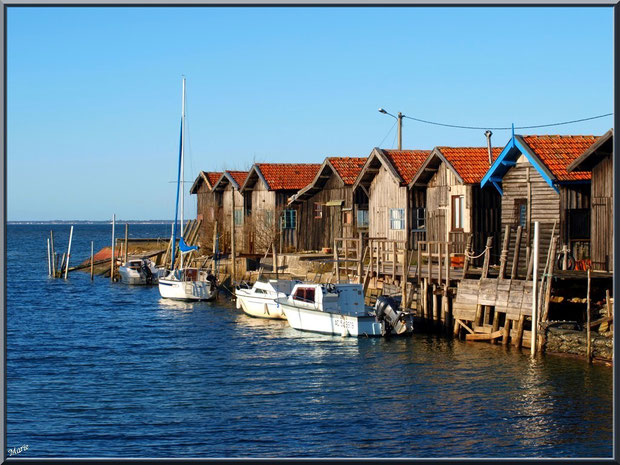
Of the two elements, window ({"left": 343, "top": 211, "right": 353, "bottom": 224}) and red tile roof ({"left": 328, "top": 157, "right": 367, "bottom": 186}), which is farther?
red tile roof ({"left": 328, "top": 157, "right": 367, "bottom": 186})

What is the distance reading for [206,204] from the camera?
229 feet

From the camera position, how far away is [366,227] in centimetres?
4916

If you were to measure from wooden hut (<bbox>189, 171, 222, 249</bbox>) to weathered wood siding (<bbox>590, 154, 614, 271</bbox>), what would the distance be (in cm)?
3640

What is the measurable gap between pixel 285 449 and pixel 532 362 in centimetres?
1074

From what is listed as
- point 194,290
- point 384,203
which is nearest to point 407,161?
point 384,203

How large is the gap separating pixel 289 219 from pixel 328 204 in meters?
5.16

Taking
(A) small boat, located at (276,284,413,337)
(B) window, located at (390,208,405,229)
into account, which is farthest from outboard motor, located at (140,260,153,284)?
(A) small boat, located at (276,284,413,337)

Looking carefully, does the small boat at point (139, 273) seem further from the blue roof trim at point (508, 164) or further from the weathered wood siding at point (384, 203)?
the blue roof trim at point (508, 164)

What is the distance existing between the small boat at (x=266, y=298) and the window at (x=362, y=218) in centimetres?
1010

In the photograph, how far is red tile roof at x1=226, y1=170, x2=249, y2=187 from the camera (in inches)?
2474

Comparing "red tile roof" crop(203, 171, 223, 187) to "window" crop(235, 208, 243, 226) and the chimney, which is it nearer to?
"window" crop(235, 208, 243, 226)

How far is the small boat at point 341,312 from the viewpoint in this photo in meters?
33.2

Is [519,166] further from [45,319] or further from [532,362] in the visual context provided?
[45,319]

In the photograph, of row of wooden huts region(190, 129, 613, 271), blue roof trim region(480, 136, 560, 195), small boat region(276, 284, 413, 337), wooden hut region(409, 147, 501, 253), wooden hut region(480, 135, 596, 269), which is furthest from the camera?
wooden hut region(409, 147, 501, 253)
